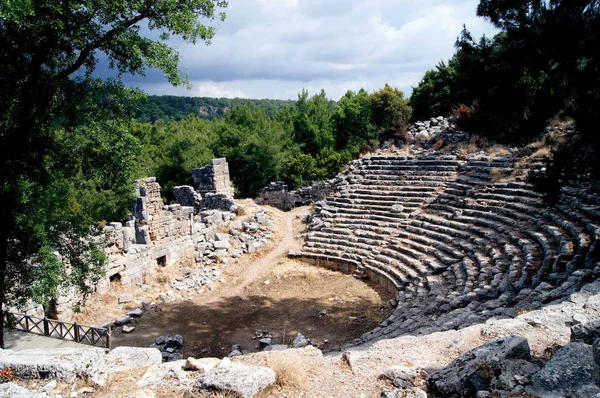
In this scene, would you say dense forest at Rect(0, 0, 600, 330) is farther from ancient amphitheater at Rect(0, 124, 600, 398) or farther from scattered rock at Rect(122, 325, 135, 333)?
scattered rock at Rect(122, 325, 135, 333)

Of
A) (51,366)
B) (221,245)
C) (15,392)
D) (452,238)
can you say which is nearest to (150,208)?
(221,245)

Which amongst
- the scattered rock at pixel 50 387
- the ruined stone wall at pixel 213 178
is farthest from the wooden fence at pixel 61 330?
the ruined stone wall at pixel 213 178

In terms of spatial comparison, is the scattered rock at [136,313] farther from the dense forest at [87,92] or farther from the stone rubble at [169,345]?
the dense forest at [87,92]

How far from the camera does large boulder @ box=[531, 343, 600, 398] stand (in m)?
3.46

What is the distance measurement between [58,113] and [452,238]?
34.4ft

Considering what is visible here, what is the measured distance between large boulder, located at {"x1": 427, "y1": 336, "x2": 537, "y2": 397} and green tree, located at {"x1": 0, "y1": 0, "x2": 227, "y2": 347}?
579cm

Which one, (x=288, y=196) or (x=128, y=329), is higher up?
(x=288, y=196)

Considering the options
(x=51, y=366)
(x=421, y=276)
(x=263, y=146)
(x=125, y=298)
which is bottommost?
(x=125, y=298)

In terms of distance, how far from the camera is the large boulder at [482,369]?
3943mm

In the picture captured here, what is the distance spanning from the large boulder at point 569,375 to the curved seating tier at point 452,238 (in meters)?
3.26

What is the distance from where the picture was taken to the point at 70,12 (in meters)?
6.17

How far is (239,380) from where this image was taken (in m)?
4.17

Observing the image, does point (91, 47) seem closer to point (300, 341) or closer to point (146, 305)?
point (300, 341)

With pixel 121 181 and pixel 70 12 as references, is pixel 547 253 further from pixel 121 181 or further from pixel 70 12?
pixel 70 12
